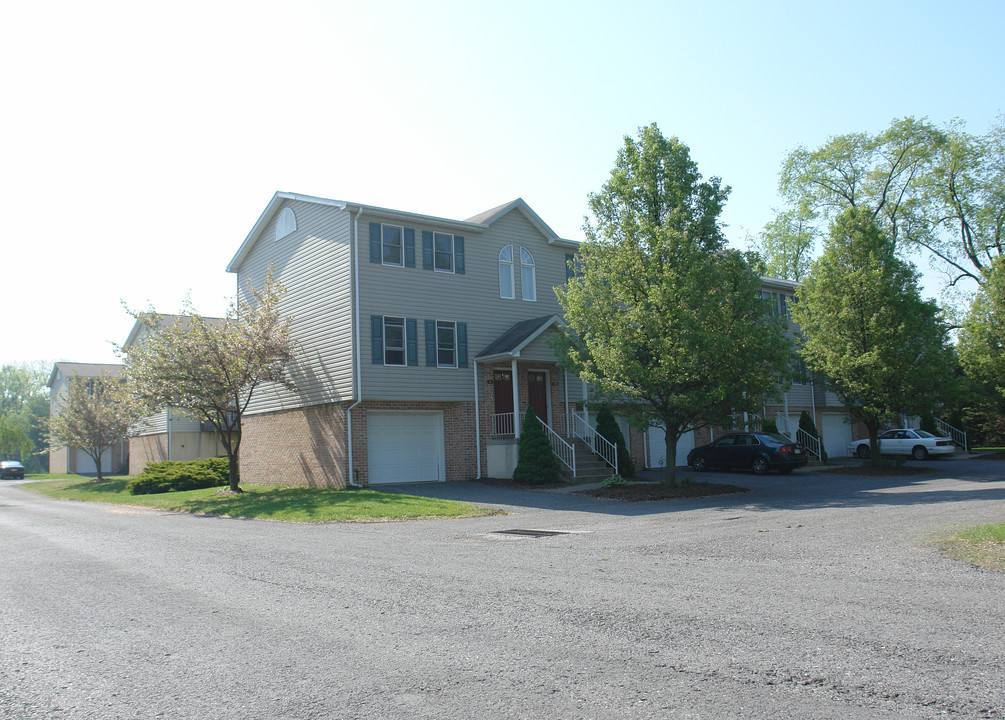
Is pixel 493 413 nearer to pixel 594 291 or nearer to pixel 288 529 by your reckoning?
pixel 594 291

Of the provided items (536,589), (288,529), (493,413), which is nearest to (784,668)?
(536,589)

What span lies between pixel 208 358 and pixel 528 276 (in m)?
10.8

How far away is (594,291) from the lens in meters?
19.5

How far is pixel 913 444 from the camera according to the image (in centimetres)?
3234

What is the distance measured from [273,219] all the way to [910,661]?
999 inches

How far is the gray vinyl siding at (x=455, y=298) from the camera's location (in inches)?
877

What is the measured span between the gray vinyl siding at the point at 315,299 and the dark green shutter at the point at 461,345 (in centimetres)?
362

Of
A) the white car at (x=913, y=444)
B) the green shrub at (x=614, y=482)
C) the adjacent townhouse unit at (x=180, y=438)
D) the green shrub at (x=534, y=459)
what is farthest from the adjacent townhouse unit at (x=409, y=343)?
the white car at (x=913, y=444)

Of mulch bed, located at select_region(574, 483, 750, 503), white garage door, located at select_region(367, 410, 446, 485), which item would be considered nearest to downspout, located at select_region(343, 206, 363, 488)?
white garage door, located at select_region(367, 410, 446, 485)

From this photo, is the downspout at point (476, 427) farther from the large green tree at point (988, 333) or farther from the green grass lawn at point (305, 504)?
the large green tree at point (988, 333)

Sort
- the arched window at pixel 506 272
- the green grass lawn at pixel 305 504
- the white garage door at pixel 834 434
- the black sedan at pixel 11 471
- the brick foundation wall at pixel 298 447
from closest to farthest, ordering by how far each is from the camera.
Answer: the green grass lawn at pixel 305 504, the brick foundation wall at pixel 298 447, the arched window at pixel 506 272, the white garage door at pixel 834 434, the black sedan at pixel 11 471

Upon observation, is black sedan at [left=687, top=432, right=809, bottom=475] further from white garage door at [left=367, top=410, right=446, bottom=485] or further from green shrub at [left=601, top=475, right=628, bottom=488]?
white garage door at [left=367, top=410, right=446, bottom=485]

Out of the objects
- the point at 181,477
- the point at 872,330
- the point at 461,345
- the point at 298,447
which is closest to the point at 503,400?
the point at 461,345

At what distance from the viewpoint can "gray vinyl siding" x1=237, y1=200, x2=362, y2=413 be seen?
2228 cm
